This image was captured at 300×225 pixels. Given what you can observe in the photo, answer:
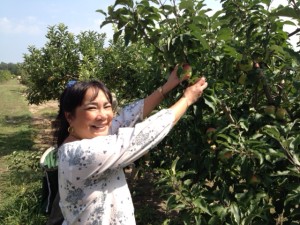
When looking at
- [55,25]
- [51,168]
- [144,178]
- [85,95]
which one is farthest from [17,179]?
[85,95]

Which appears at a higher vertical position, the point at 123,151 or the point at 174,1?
the point at 174,1

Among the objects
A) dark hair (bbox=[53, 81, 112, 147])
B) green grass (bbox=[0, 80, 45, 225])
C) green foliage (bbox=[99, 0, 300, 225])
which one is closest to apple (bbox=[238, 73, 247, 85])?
green foliage (bbox=[99, 0, 300, 225])

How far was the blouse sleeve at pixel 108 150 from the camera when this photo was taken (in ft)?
4.39

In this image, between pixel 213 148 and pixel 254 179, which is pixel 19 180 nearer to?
pixel 213 148

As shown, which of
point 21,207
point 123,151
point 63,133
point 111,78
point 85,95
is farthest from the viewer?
point 111,78

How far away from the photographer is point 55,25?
25.0 ft

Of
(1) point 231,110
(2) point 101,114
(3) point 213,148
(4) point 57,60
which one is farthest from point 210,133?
(4) point 57,60

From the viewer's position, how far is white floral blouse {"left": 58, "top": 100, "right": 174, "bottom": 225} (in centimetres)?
135

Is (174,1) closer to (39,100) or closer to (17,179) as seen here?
(17,179)

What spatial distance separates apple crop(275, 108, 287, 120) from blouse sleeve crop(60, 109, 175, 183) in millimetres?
771

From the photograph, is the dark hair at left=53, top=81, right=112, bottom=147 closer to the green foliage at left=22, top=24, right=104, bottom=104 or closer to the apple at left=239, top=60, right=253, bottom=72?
the apple at left=239, top=60, right=253, bottom=72

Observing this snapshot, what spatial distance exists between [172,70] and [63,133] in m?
0.61

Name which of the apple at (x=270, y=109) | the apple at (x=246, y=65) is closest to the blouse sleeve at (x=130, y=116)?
the apple at (x=246, y=65)

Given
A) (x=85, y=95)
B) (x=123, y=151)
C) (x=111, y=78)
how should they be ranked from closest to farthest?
(x=123, y=151) < (x=85, y=95) < (x=111, y=78)
